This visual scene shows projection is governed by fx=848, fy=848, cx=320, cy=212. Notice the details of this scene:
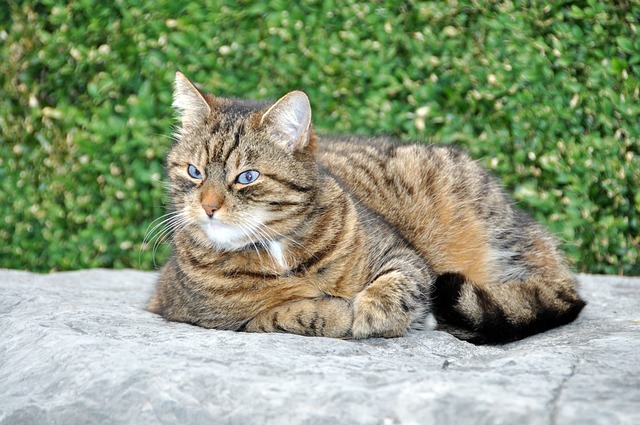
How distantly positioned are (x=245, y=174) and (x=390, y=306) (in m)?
0.80

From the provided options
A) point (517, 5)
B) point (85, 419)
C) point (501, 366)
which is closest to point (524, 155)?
point (517, 5)

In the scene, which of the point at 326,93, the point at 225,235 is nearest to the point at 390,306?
the point at 225,235

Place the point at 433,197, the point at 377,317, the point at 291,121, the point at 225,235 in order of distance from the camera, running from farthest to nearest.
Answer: the point at 433,197, the point at 291,121, the point at 225,235, the point at 377,317

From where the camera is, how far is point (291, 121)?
3602 mm

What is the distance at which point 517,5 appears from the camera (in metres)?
5.59

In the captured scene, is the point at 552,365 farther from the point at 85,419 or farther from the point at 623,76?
the point at 623,76

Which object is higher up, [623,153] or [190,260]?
[623,153]

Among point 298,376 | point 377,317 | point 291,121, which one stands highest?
point 291,121

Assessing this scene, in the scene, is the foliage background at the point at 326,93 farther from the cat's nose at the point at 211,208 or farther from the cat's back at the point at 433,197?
the cat's nose at the point at 211,208

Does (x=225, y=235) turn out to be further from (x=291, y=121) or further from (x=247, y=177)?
(x=291, y=121)

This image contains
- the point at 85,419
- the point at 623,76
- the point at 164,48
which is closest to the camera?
the point at 85,419

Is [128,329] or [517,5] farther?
[517,5]

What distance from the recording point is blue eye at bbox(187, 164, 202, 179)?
359 centimetres

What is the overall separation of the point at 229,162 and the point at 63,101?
3.40 m
